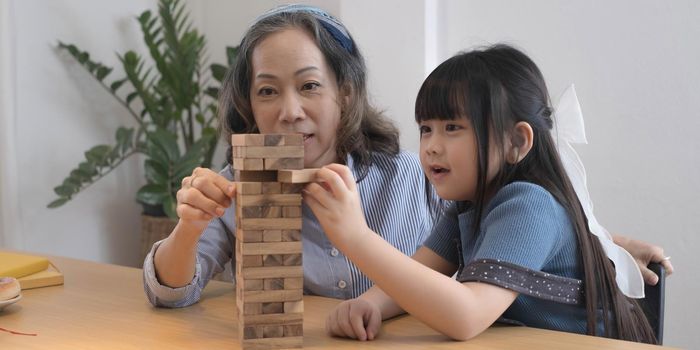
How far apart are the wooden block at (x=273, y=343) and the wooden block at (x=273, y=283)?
0.25 feet

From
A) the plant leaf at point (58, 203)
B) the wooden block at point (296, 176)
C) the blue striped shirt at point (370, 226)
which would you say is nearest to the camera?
the wooden block at point (296, 176)

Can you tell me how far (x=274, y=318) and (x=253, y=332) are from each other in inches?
1.5

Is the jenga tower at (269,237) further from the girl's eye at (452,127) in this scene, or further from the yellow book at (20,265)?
the yellow book at (20,265)

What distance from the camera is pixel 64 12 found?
3.83 m

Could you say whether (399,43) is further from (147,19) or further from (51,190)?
(51,190)

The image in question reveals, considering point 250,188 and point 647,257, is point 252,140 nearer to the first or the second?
point 250,188

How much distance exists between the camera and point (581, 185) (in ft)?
5.21

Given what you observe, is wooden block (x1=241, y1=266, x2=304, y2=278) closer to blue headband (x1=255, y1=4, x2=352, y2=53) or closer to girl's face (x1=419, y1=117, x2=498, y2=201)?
girl's face (x1=419, y1=117, x2=498, y2=201)

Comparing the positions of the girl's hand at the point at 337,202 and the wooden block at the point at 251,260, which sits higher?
the girl's hand at the point at 337,202

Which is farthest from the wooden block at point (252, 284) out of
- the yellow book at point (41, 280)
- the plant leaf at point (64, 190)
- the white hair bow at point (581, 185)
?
the plant leaf at point (64, 190)

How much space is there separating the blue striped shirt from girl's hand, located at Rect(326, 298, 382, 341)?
388 mm

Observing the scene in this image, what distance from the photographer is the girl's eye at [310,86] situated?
1860 millimetres

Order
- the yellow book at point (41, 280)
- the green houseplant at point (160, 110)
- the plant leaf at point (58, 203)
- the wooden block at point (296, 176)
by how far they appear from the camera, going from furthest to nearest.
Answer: the green houseplant at point (160, 110), the plant leaf at point (58, 203), the yellow book at point (41, 280), the wooden block at point (296, 176)

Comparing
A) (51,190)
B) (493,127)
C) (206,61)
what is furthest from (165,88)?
(493,127)
